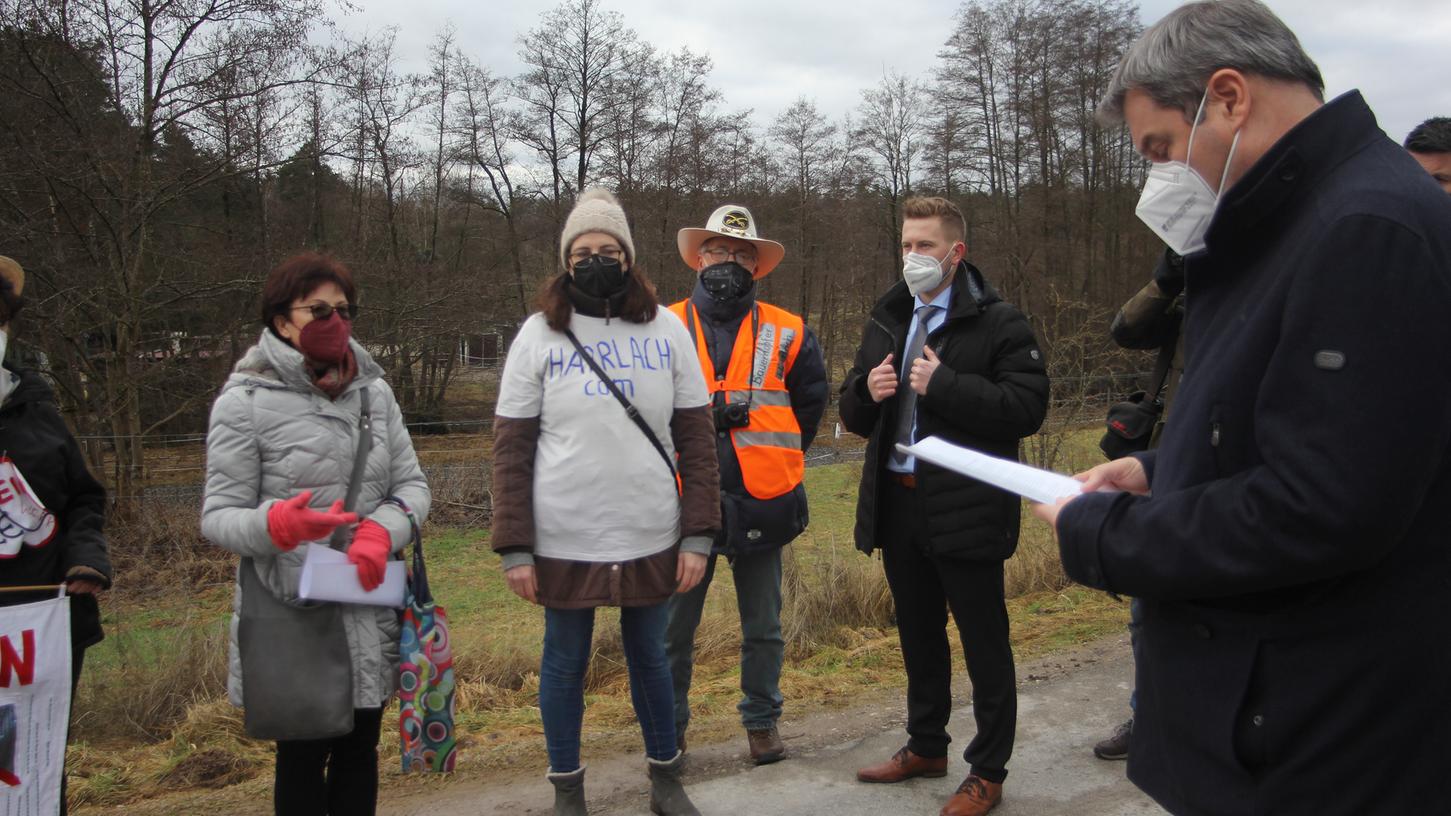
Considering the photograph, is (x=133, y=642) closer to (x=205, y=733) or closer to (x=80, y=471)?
(x=205, y=733)

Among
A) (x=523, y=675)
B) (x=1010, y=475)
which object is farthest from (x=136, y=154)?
(x=1010, y=475)

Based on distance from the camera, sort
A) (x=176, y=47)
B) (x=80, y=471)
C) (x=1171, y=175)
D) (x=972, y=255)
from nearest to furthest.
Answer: (x=1171, y=175), (x=80, y=471), (x=176, y=47), (x=972, y=255)

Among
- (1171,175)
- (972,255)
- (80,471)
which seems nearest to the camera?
(1171,175)

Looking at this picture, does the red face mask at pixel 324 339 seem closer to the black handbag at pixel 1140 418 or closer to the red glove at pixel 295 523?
the red glove at pixel 295 523

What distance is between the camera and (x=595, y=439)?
10.9 feet

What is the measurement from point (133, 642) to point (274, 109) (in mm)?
11825

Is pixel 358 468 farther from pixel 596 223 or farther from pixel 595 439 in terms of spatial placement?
pixel 596 223

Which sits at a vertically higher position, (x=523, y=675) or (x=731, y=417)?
(x=731, y=417)

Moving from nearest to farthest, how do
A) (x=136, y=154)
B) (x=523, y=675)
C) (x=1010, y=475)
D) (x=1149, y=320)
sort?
(x=1010, y=475)
(x=1149, y=320)
(x=523, y=675)
(x=136, y=154)

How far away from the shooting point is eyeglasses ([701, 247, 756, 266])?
171 inches

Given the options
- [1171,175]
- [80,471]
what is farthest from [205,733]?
[1171,175]

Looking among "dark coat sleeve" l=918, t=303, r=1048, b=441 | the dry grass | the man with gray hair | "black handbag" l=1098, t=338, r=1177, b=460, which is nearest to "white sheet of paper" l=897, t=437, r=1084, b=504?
the man with gray hair

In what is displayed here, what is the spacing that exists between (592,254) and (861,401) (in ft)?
3.98

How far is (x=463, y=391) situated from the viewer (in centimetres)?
2656
